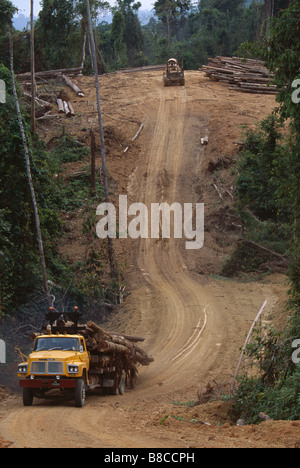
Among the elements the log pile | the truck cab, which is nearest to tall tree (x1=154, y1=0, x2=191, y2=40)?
the log pile

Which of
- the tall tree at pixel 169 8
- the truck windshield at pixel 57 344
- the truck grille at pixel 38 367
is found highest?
the tall tree at pixel 169 8

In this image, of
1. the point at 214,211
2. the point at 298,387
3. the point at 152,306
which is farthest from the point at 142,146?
the point at 298,387

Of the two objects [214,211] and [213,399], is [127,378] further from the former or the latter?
[214,211]

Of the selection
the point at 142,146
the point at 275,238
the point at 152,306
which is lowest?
the point at 152,306

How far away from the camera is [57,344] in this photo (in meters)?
15.2

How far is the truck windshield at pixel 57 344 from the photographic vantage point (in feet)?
49.4

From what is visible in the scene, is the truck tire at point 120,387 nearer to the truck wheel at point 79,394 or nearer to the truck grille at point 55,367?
the truck wheel at point 79,394

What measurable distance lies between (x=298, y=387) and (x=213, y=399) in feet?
12.5

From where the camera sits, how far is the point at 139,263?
1293 inches

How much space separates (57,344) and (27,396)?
4.98 ft

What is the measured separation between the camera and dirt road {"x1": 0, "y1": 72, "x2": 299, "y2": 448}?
34.9ft
